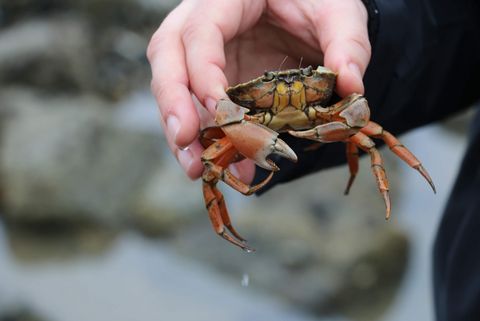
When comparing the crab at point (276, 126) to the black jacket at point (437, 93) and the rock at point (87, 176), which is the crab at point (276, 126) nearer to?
the black jacket at point (437, 93)

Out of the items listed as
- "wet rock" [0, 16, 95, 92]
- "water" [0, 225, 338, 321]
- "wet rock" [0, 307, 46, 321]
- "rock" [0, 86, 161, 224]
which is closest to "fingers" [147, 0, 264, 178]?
"wet rock" [0, 307, 46, 321]

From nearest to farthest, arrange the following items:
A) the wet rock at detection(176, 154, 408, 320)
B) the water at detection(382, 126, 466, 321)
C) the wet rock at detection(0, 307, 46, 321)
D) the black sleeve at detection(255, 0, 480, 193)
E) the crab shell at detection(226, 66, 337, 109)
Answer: the crab shell at detection(226, 66, 337, 109), the black sleeve at detection(255, 0, 480, 193), the wet rock at detection(0, 307, 46, 321), the wet rock at detection(176, 154, 408, 320), the water at detection(382, 126, 466, 321)

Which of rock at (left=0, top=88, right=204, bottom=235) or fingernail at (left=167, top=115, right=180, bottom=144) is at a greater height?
fingernail at (left=167, top=115, right=180, bottom=144)

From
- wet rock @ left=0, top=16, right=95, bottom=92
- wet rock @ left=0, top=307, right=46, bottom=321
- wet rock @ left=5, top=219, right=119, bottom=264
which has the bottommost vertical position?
wet rock @ left=0, top=16, right=95, bottom=92

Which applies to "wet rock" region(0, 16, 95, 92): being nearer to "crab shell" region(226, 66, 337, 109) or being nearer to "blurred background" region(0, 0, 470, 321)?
"blurred background" region(0, 0, 470, 321)

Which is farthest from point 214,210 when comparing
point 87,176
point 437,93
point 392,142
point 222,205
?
point 87,176

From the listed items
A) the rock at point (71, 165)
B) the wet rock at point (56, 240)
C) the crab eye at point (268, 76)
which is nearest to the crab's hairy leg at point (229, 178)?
the crab eye at point (268, 76)

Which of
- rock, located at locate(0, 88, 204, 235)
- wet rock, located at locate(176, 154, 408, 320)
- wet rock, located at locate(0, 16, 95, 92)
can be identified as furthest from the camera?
wet rock, located at locate(0, 16, 95, 92)

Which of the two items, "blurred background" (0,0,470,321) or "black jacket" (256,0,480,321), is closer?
"black jacket" (256,0,480,321)

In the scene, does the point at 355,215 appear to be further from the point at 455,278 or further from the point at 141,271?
the point at 455,278
